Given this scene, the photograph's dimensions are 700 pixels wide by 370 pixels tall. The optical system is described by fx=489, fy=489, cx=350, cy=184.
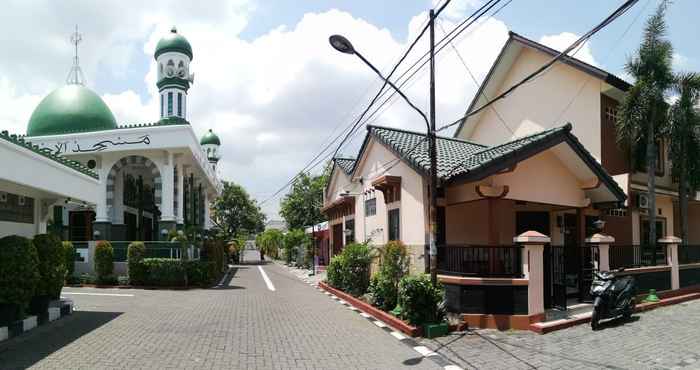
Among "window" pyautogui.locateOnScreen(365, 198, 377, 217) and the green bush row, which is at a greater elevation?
"window" pyautogui.locateOnScreen(365, 198, 377, 217)

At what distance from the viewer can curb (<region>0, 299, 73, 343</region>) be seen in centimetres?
855

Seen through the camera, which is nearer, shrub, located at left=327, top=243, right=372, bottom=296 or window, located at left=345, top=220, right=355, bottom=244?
shrub, located at left=327, top=243, right=372, bottom=296

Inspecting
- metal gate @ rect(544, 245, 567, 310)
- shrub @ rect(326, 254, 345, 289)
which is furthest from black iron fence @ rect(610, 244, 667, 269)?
shrub @ rect(326, 254, 345, 289)

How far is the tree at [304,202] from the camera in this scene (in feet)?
151

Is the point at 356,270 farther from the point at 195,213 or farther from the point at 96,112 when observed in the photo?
the point at 195,213

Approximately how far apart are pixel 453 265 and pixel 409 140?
4910 millimetres

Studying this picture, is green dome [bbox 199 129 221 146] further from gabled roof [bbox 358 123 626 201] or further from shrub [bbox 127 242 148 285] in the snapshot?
gabled roof [bbox 358 123 626 201]

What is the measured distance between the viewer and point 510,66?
17.5 m

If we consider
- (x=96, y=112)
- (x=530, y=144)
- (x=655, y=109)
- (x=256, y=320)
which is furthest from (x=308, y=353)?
(x=96, y=112)

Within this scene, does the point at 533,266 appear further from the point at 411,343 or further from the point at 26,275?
the point at 26,275

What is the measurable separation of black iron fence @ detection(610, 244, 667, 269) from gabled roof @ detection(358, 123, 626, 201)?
4.38 ft

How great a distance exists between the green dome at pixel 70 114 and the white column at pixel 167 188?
4.69m

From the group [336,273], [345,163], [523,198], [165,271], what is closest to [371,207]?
[336,273]

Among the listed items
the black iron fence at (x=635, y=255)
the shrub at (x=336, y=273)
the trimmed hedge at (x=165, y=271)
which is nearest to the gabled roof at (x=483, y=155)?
the black iron fence at (x=635, y=255)
